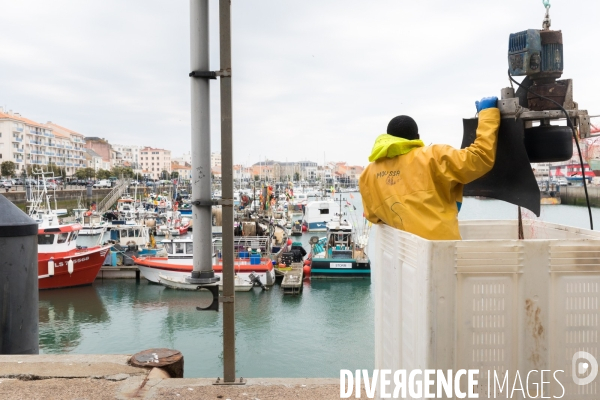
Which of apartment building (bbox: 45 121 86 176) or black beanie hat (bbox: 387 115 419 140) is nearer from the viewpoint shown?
black beanie hat (bbox: 387 115 419 140)

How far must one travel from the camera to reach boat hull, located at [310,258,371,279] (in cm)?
2155

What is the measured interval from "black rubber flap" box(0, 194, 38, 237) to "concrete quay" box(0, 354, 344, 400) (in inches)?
41.2

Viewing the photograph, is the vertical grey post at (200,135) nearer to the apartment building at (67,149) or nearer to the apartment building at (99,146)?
the apartment building at (67,149)

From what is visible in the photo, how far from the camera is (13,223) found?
4340mm

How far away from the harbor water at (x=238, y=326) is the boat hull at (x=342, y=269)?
364 millimetres

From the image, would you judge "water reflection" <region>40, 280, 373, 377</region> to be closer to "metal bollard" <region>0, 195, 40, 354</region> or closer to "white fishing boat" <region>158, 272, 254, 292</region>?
"white fishing boat" <region>158, 272, 254, 292</region>

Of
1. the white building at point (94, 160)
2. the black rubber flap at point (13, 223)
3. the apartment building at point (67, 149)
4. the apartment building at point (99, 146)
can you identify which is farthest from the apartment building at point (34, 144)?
the black rubber flap at point (13, 223)

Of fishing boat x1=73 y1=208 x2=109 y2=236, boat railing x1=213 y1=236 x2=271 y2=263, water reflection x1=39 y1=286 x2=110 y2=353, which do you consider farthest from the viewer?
fishing boat x1=73 y1=208 x2=109 y2=236

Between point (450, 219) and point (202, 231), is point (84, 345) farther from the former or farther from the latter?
point (450, 219)

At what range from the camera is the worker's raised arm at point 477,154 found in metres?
2.21

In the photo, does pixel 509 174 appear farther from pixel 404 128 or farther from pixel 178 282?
pixel 178 282

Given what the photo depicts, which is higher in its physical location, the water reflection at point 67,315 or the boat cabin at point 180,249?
the boat cabin at point 180,249

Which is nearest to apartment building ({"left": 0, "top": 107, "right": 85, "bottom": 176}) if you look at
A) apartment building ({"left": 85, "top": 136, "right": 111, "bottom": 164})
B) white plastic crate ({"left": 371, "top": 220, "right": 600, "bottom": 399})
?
apartment building ({"left": 85, "top": 136, "right": 111, "bottom": 164})

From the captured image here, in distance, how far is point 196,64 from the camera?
3672 millimetres
